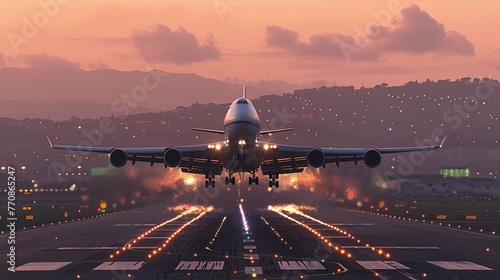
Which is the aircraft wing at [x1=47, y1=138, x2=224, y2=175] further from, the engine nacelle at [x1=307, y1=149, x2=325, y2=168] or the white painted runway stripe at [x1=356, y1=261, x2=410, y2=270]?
the white painted runway stripe at [x1=356, y1=261, x2=410, y2=270]

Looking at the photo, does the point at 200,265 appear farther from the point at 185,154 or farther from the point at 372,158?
the point at 372,158

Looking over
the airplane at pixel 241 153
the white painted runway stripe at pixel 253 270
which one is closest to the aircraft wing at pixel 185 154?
the airplane at pixel 241 153

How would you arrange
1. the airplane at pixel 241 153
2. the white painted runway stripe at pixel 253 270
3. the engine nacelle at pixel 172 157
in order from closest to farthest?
1. the white painted runway stripe at pixel 253 270
2. the airplane at pixel 241 153
3. the engine nacelle at pixel 172 157

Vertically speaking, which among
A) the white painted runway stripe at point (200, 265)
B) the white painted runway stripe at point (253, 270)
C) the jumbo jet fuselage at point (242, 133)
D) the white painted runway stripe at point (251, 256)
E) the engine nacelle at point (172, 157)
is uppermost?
the jumbo jet fuselage at point (242, 133)

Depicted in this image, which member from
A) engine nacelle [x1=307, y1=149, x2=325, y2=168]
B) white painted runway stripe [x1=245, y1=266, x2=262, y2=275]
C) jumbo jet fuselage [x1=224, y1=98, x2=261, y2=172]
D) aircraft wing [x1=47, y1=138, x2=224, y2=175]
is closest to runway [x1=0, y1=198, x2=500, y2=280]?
white painted runway stripe [x1=245, y1=266, x2=262, y2=275]

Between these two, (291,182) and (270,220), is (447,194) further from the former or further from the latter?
(270,220)

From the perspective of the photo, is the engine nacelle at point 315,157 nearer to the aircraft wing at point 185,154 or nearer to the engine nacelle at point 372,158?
the engine nacelle at point 372,158
